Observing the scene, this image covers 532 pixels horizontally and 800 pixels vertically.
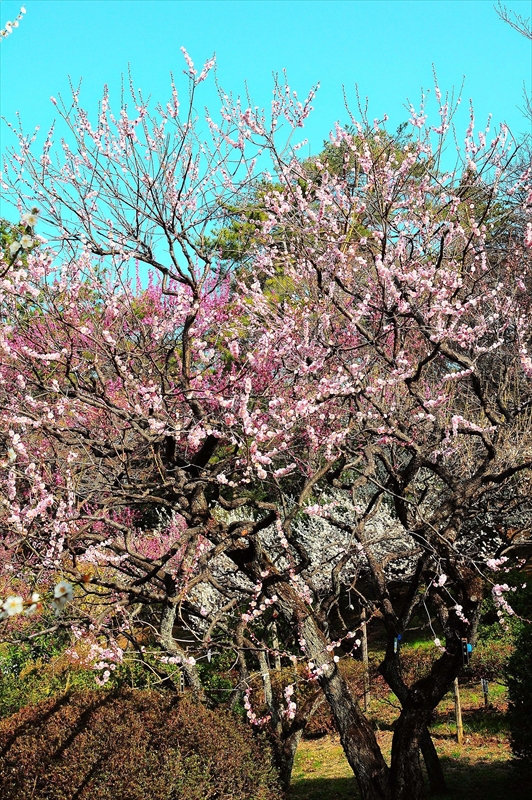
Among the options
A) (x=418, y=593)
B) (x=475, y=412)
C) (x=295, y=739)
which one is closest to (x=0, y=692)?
(x=295, y=739)

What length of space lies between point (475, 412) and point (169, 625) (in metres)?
6.53

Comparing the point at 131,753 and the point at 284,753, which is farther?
the point at 284,753

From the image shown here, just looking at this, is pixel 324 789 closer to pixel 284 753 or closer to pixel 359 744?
pixel 284 753

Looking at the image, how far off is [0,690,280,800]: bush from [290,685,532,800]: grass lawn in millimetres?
2270

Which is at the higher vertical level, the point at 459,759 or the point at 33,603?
the point at 33,603

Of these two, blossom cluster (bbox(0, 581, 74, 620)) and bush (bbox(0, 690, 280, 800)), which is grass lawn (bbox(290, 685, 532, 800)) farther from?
blossom cluster (bbox(0, 581, 74, 620))

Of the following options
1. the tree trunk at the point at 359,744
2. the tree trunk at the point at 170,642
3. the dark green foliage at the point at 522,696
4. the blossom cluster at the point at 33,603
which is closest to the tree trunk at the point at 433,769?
the dark green foliage at the point at 522,696

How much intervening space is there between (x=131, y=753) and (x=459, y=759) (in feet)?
Result: 15.5

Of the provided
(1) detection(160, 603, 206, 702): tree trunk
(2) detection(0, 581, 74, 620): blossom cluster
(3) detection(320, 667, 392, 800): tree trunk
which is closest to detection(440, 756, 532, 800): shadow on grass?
(3) detection(320, 667, 392, 800): tree trunk

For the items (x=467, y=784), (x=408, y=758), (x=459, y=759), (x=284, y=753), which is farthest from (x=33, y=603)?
(x=459, y=759)

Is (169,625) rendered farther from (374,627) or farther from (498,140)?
(374,627)

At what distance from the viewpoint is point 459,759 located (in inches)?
304

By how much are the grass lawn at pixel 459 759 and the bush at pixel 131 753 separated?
7.45 ft

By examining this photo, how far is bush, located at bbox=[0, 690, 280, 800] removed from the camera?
458 centimetres
